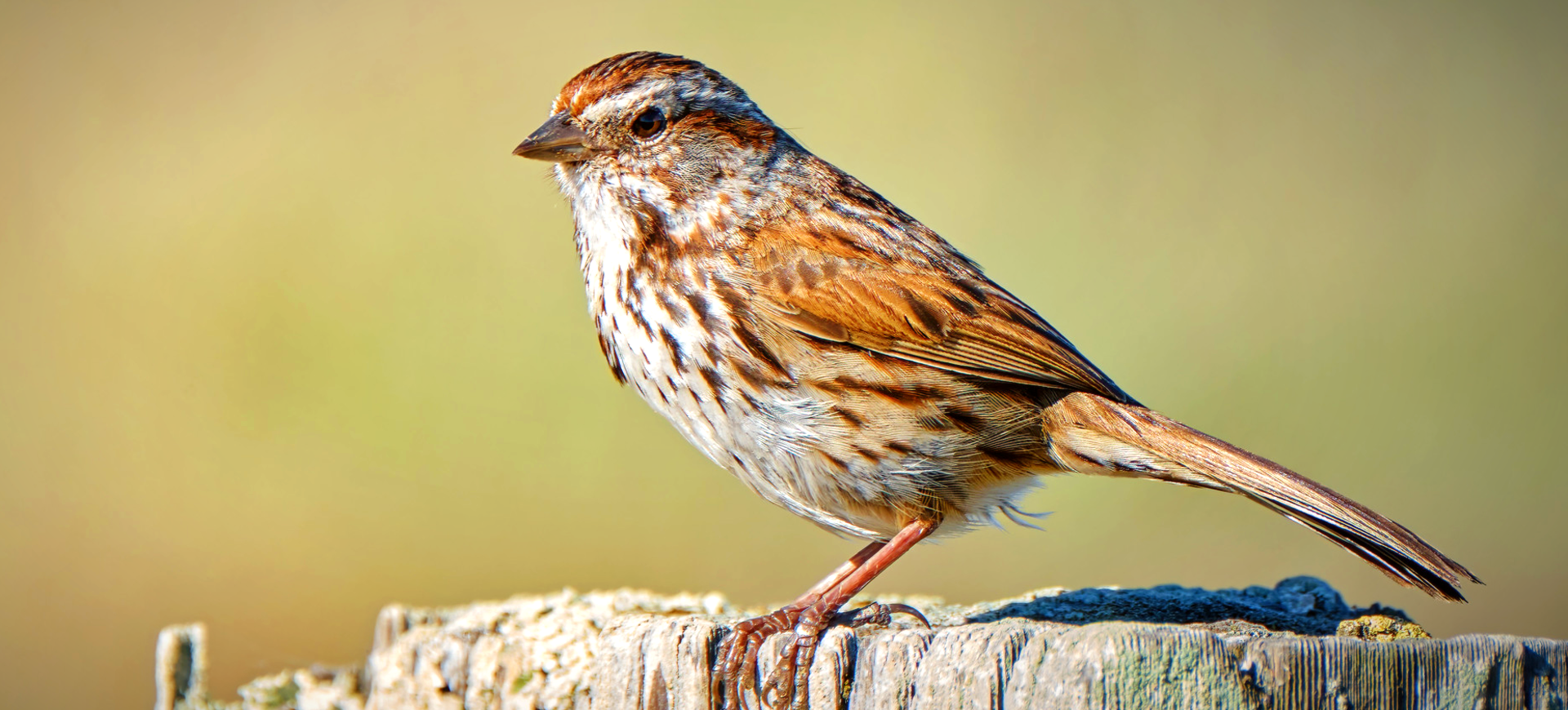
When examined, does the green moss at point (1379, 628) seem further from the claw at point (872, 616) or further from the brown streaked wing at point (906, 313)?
the claw at point (872, 616)

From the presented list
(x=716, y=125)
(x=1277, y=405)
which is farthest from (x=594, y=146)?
(x=1277, y=405)

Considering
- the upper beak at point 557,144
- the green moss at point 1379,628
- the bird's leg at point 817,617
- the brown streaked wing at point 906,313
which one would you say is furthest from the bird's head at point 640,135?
the green moss at point 1379,628

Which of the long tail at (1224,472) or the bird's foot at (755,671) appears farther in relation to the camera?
the long tail at (1224,472)

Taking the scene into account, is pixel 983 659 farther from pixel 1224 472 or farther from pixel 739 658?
pixel 1224 472

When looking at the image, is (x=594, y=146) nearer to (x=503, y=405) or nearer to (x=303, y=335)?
(x=503, y=405)

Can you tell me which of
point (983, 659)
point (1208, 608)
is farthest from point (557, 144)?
point (1208, 608)
